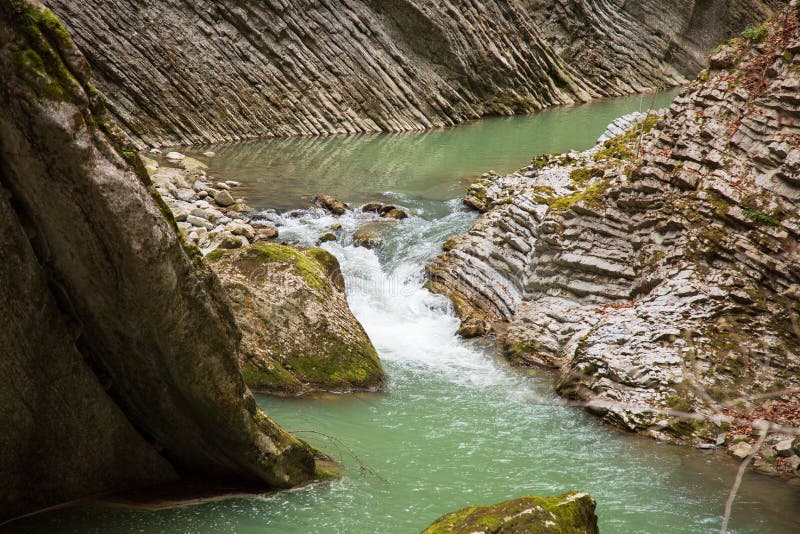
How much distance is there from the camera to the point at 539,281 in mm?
12422

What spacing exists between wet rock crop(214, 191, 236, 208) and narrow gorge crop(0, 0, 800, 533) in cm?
17

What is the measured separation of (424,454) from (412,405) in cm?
162

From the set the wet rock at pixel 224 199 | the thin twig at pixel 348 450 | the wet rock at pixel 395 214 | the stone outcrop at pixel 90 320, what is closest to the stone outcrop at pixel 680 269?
the thin twig at pixel 348 450

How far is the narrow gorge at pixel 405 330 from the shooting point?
4.71m

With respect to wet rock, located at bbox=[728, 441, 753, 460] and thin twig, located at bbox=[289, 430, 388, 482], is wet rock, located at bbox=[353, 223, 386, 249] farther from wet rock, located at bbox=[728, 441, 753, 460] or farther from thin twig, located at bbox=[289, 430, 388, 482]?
wet rock, located at bbox=[728, 441, 753, 460]

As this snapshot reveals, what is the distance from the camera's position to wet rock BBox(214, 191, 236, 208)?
758 inches

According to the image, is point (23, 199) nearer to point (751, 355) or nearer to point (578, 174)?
point (751, 355)

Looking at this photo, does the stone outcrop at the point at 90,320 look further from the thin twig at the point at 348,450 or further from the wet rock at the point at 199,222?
the wet rock at the point at 199,222

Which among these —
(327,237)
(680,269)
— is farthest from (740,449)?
(327,237)

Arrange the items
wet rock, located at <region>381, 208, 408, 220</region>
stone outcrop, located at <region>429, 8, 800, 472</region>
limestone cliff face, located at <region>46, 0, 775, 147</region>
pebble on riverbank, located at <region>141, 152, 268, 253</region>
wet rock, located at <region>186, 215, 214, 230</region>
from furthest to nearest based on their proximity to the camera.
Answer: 1. limestone cliff face, located at <region>46, 0, 775, 147</region>
2. wet rock, located at <region>381, 208, 408, 220</region>
3. wet rock, located at <region>186, 215, 214, 230</region>
4. pebble on riverbank, located at <region>141, 152, 268, 253</region>
5. stone outcrop, located at <region>429, 8, 800, 472</region>

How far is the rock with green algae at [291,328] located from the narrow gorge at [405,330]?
3 centimetres

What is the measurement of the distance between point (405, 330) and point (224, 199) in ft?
28.5

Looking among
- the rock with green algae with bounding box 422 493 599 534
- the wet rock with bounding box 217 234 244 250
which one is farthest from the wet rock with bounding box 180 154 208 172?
the rock with green algae with bounding box 422 493 599 534

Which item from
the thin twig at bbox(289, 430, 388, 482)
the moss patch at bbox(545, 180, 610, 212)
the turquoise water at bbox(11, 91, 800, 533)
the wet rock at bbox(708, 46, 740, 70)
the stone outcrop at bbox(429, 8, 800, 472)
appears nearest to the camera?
the turquoise water at bbox(11, 91, 800, 533)
